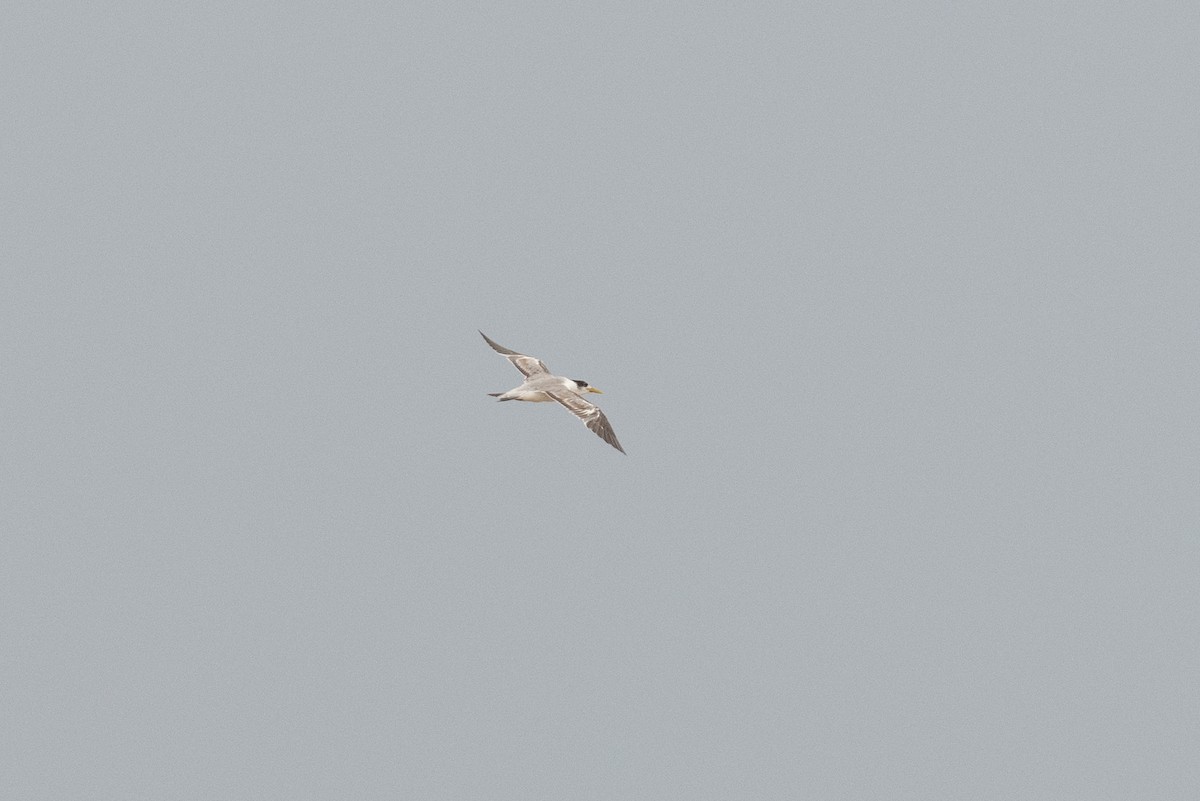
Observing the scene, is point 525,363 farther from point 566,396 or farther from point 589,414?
point 589,414

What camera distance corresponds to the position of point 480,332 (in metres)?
58.0

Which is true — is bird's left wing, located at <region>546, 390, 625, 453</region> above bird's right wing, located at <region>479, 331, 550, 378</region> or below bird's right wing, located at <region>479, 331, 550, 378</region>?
below

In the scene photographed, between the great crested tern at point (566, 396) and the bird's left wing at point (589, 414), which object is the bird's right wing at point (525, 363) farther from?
the bird's left wing at point (589, 414)

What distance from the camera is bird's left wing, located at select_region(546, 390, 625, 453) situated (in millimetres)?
48594

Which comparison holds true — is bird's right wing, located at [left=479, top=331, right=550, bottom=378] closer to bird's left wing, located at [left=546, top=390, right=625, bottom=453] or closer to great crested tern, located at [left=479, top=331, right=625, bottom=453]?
great crested tern, located at [left=479, top=331, right=625, bottom=453]

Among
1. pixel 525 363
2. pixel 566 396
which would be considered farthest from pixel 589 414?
pixel 525 363

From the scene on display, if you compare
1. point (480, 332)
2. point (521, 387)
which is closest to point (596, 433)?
point (521, 387)

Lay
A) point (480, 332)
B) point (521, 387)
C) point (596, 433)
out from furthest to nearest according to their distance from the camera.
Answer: point (480, 332) → point (521, 387) → point (596, 433)

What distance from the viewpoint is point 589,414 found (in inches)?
1959

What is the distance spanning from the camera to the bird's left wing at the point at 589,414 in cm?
4859

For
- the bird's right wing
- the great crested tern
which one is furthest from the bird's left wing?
the bird's right wing

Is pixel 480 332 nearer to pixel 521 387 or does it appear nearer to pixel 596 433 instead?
pixel 521 387

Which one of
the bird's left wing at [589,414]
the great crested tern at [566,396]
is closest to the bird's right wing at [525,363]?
the great crested tern at [566,396]

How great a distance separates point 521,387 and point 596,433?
4.59 meters
